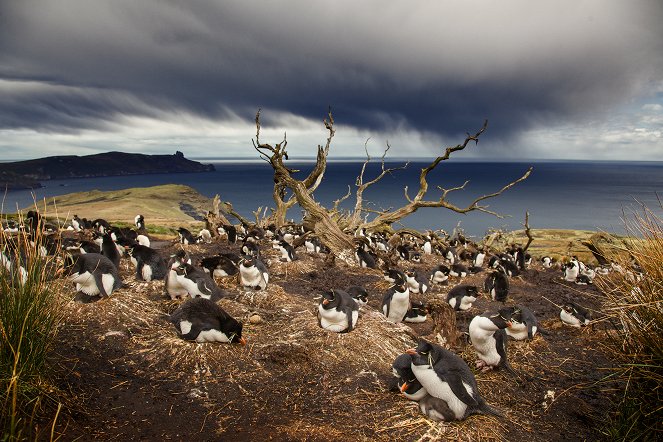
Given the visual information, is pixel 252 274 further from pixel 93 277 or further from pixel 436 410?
pixel 436 410

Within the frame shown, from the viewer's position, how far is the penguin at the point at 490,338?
7246mm

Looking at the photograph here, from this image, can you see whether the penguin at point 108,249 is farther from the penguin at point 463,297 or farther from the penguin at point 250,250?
the penguin at point 463,297

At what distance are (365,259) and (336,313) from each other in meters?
9.08

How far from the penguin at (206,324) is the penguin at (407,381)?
9.72 ft

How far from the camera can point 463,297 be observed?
11992 millimetres

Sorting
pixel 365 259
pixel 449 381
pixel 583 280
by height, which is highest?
Result: pixel 449 381

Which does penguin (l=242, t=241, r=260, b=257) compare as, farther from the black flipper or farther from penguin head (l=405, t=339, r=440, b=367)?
penguin head (l=405, t=339, r=440, b=367)

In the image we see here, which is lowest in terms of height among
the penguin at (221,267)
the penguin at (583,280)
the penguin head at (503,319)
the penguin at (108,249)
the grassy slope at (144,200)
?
the grassy slope at (144,200)

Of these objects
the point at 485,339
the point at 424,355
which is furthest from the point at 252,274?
the point at 485,339

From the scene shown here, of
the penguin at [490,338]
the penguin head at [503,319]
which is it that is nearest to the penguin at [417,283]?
the penguin at [490,338]

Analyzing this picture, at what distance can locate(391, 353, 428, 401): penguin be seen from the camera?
6043mm

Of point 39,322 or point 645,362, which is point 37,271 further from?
point 645,362

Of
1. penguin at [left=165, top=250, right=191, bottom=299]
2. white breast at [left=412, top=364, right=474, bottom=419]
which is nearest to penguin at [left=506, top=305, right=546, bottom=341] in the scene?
white breast at [left=412, top=364, right=474, bottom=419]

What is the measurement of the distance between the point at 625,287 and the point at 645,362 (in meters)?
1.07
